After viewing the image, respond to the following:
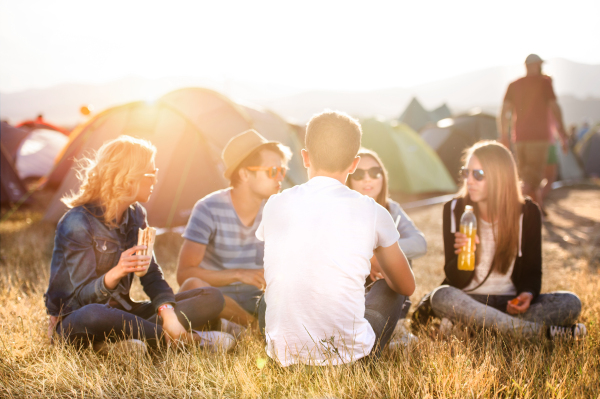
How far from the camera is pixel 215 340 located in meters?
2.67

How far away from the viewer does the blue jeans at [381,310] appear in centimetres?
238

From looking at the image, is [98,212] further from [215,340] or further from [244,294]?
[244,294]

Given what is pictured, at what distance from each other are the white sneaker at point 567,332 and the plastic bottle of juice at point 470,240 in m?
0.61

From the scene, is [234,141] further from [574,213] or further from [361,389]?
[574,213]

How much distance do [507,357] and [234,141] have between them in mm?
2337

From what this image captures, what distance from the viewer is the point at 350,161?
210 centimetres

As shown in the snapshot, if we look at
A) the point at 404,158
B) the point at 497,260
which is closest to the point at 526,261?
the point at 497,260

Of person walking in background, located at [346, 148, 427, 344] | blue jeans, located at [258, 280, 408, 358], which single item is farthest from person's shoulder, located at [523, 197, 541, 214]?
blue jeans, located at [258, 280, 408, 358]

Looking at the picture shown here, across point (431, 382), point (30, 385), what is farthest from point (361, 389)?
point (30, 385)

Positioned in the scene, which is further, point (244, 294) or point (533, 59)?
point (533, 59)

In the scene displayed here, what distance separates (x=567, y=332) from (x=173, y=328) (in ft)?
7.67

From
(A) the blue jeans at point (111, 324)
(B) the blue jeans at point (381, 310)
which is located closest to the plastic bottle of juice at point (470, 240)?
(B) the blue jeans at point (381, 310)

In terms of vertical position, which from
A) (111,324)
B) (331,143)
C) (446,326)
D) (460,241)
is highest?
(331,143)

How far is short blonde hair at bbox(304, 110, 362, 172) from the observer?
2055mm
